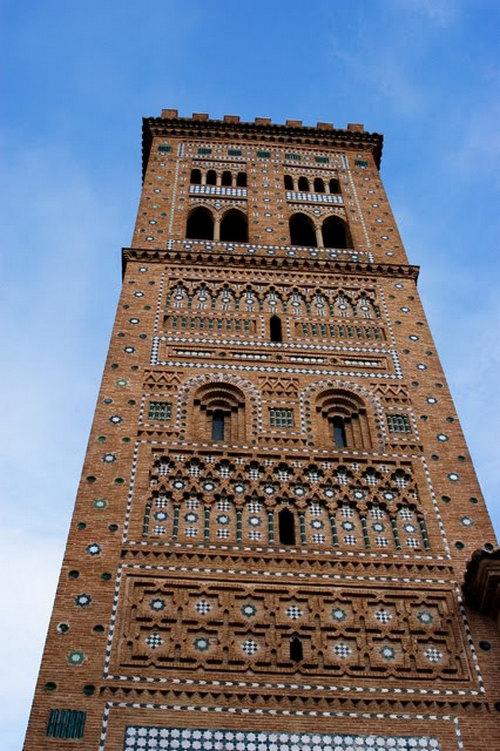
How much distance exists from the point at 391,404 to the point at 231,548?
3062 mm

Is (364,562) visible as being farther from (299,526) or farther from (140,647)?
(140,647)

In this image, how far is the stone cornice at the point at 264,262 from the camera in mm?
14367

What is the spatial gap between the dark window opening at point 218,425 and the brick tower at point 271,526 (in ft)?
0.09

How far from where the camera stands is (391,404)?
12023 mm

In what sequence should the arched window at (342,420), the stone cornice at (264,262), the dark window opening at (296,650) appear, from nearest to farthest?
1. the dark window opening at (296,650)
2. the arched window at (342,420)
3. the stone cornice at (264,262)

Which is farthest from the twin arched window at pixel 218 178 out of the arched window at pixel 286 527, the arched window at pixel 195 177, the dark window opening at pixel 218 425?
A: the arched window at pixel 286 527

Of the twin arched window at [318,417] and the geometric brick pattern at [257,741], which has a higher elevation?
the twin arched window at [318,417]

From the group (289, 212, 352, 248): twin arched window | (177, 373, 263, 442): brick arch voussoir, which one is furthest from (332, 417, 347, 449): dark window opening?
(289, 212, 352, 248): twin arched window

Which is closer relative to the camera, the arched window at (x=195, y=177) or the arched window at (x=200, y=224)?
the arched window at (x=200, y=224)

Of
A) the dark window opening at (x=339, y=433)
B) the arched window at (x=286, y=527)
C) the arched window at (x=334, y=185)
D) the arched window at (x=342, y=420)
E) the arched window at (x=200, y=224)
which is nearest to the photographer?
the arched window at (x=286, y=527)

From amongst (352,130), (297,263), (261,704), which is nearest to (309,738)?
(261,704)

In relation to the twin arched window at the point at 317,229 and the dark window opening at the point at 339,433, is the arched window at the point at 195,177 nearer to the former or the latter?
the twin arched window at the point at 317,229

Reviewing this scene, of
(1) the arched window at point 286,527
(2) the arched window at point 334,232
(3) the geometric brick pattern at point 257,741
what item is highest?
(2) the arched window at point 334,232

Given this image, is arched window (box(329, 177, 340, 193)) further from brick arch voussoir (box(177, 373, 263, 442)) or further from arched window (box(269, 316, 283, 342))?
brick arch voussoir (box(177, 373, 263, 442))
